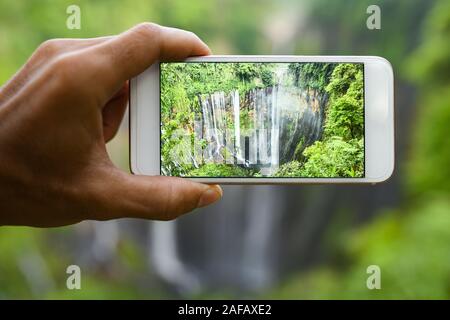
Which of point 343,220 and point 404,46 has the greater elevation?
point 404,46

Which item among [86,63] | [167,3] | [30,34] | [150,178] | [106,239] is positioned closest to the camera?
[86,63]

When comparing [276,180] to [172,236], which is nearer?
[276,180]

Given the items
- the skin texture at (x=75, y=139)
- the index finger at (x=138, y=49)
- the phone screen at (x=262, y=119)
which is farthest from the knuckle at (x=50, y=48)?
the phone screen at (x=262, y=119)

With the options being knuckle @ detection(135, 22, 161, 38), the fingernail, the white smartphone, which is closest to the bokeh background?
the white smartphone

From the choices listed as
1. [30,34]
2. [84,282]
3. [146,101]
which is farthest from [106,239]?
[146,101]

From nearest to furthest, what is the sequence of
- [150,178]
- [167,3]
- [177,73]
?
[150,178], [177,73], [167,3]

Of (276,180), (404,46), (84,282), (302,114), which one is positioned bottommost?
(84,282)

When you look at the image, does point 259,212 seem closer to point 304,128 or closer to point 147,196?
point 304,128

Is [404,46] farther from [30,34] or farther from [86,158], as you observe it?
[86,158]
